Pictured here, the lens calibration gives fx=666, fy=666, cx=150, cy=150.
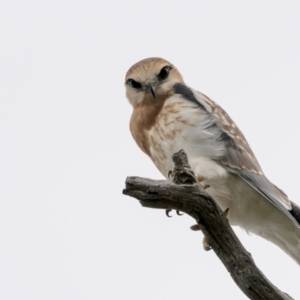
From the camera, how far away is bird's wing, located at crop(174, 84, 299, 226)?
6.45m

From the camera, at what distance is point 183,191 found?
4.88m

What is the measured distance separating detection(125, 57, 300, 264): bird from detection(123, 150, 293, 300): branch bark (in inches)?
44.8

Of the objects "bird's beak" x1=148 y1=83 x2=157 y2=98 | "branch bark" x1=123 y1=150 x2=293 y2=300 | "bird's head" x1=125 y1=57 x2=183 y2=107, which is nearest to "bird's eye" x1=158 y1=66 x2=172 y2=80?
"bird's head" x1=125 y1=57 x2=183 y2=107

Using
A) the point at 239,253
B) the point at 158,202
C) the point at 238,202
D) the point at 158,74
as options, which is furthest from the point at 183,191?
the point at 158,74

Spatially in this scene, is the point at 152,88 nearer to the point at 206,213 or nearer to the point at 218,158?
the point at 218,158

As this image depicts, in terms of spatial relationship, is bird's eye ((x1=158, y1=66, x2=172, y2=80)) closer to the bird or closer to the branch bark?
the bird

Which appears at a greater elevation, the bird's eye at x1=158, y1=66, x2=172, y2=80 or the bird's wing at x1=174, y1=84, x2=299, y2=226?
the bird's eye at x1=158, y1=66, x2=172, y2=80

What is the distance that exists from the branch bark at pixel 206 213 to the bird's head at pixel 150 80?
2.18 m

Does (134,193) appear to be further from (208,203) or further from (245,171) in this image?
(245,171)

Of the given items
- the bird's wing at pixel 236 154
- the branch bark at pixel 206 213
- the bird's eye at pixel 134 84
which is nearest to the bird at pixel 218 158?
the bird's wing at pixel 236 154

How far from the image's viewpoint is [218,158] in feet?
21.0

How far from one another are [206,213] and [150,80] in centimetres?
249

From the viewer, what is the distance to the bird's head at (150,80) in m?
7.05

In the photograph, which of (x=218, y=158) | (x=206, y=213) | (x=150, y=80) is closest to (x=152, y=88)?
(x=150, y=80)
